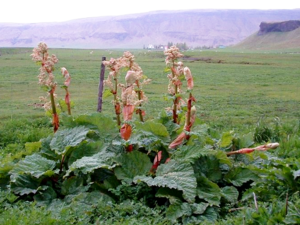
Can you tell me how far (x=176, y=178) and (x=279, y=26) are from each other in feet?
575

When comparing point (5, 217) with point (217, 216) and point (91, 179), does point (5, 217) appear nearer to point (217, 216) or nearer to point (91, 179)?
point (91, 179)

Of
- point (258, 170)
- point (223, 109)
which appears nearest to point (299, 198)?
point (258, 170)

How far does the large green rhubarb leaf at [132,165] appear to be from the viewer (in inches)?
197

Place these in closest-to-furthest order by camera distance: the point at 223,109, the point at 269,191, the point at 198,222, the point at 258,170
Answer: the point at 198,222, the point at 269,191, the point at 258,170, the point at 223,109

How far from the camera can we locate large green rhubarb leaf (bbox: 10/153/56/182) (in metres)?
4.93

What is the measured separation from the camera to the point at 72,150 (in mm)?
5242

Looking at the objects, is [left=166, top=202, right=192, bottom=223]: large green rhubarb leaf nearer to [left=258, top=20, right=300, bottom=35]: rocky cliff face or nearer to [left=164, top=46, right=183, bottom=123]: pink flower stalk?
[left=164, top=46, right=183, bottom=123]: pink flower stalk

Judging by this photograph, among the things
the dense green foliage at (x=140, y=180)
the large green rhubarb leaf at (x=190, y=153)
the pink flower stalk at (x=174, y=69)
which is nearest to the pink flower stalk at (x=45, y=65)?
the dense green foliage at (x=140, y=180)

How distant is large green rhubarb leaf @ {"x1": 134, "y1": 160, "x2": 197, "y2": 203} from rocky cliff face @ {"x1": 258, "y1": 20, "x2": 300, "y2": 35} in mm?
173855

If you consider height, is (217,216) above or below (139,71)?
below

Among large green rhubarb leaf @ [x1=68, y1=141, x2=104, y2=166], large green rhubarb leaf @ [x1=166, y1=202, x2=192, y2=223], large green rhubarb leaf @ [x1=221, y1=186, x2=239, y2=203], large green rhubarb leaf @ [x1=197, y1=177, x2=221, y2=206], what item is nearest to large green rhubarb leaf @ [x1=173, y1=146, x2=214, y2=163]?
large green rhubarb leaf @ [x1=197, y1=177, x2=221, y2=206]

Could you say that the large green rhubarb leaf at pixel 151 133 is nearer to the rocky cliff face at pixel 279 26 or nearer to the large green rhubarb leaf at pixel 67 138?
the large green rhubarb leaf at pixel 67 138

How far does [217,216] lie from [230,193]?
0.46m

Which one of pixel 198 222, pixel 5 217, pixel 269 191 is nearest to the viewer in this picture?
pixel 5 217
